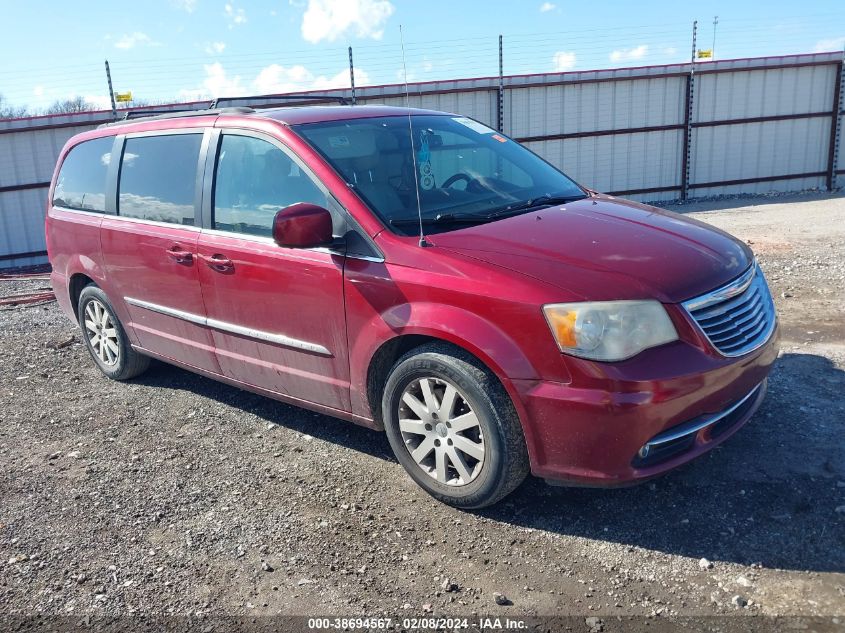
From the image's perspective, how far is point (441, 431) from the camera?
3469 mm

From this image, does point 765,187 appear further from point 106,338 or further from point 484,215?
point 106,338

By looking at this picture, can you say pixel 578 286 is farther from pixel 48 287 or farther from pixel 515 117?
pixel 515 117

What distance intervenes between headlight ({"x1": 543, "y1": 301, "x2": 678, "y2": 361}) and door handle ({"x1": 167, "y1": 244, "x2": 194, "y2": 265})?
92.3 inches

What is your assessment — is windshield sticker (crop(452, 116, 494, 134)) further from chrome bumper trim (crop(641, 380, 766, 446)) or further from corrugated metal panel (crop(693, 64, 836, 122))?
corrugated metal panel (crop(693, 64, 836, 122))

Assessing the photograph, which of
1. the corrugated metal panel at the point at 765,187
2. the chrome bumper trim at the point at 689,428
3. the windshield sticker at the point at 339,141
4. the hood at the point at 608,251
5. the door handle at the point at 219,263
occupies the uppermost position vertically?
the windshield sticker at the point at 339,141

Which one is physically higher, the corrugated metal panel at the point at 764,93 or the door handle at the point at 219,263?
the corrugated metal panel at the point at 764,93

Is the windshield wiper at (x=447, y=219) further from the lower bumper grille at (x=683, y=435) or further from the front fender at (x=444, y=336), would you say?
the lower bumper grille at (x=683, y=435)

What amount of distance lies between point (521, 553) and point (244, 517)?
1361 mm

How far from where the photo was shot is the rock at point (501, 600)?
9.40 ft

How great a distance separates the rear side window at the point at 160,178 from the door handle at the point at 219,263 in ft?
1.17

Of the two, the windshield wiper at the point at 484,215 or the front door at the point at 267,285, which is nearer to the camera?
the windshield wiper at the point at 484,215

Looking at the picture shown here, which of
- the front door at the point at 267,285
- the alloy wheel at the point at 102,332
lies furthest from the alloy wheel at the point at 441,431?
the alloy wheel at the point at 102,332

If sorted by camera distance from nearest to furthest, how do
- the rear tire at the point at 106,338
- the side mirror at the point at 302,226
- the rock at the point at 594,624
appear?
the rock at the point at 594,624, the side mirror at the point at 302,226, the rear tire at the point at 106,338

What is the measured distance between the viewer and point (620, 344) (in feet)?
9.80
